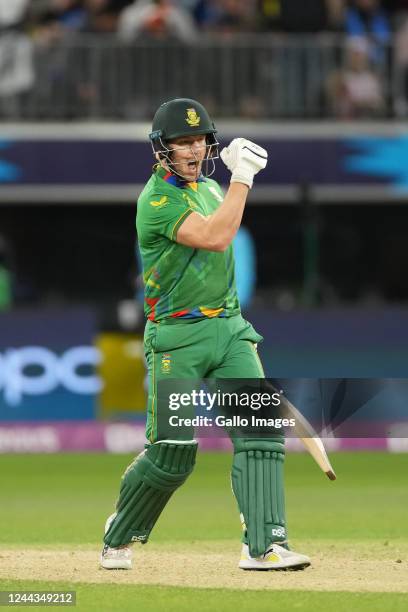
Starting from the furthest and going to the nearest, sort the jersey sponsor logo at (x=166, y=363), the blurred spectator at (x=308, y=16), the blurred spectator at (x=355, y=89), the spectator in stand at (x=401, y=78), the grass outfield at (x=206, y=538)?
the blurred spectator at (x=308, y=16)
the spectator in stand at (x=401, y=78)
the blurred spectator at (x=355, y=89)
the jersey sponsor logo at (x=166, y=363)
the grass outfield at (x=206, y=538)

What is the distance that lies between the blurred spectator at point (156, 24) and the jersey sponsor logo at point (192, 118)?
10072mm

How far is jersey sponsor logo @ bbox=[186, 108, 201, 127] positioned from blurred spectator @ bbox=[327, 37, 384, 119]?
10082 mm

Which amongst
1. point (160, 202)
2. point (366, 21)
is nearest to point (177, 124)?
point (160, 202)

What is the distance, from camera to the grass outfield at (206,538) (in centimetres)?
600

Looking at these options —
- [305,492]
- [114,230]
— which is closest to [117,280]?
[114,230]

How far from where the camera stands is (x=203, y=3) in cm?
1752

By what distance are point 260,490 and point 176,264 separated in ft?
3.26

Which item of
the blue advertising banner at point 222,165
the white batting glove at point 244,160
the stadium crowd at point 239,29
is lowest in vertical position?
the white batting glove at point 244,160

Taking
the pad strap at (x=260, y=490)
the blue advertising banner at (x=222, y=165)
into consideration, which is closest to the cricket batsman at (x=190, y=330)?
the pad strap at (x=260, y=490)

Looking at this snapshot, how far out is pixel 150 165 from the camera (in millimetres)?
16359

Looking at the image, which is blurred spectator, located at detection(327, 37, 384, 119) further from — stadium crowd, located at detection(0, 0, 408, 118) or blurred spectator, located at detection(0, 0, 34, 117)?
blurred spectator, located at detection(0, 0, 34, 117)

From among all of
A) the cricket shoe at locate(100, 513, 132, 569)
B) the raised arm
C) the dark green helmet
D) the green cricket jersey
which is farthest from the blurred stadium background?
the raised arm

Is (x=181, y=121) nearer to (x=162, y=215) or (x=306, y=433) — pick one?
(x=162, y=215)

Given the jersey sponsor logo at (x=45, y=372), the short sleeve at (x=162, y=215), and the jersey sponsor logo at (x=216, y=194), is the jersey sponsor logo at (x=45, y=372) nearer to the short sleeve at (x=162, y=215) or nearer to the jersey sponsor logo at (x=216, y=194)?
the jersey sponsor logo at (x=216, y=194)
